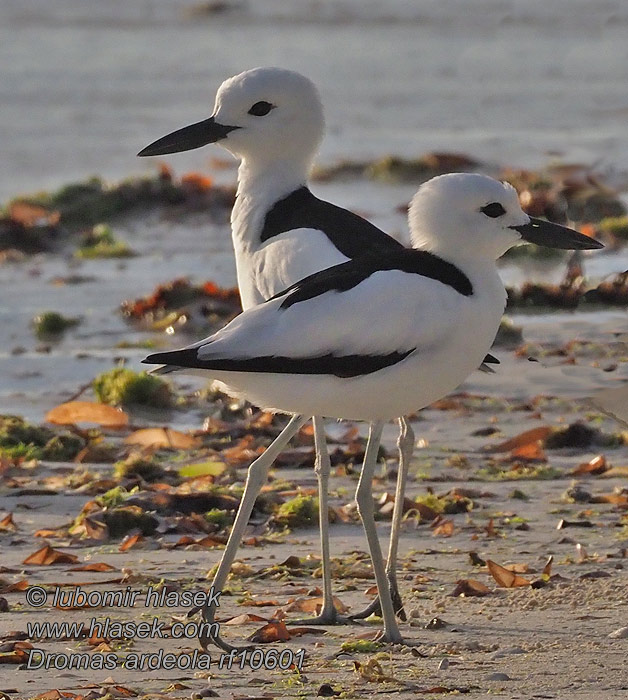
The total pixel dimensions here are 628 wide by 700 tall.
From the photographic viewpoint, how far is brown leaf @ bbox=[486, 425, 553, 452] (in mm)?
6590

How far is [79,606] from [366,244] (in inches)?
57.2

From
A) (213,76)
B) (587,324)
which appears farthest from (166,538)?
(213,76)

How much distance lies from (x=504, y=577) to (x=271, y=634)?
34.8 inches

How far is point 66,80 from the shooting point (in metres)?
21.2

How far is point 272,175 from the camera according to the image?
5.73m

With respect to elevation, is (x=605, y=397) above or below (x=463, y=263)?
below

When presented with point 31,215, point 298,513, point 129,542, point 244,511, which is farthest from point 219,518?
point 31,215

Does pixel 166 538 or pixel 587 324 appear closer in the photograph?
pixel 166 538

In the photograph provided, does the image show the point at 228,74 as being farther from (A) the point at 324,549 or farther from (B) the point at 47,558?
(A) the point at 324,549

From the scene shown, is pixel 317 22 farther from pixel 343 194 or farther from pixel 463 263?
pixel 463 263

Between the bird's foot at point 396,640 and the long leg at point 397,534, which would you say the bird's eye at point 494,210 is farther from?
the bird's foot at point 396,640

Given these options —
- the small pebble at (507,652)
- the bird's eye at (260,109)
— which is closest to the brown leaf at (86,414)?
the bird's eye at (260,109)

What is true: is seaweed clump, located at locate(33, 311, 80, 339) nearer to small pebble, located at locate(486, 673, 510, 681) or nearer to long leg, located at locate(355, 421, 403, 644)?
long leg, located at locate(355, 421, 403, 644)

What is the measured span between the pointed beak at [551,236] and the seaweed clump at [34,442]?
8.91 ft
